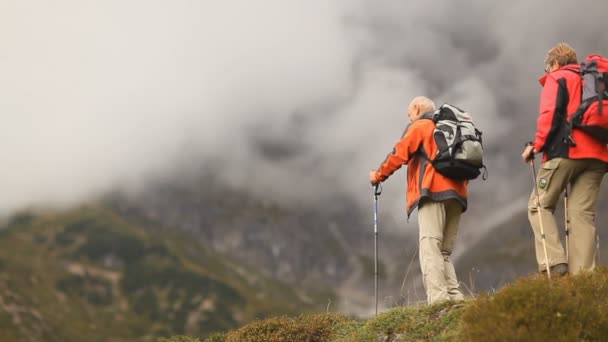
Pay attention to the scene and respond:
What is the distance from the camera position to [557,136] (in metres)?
9.45

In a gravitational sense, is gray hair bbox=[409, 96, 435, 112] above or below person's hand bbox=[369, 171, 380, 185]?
above

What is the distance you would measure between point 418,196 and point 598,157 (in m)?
2.74

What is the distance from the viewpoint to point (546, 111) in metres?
9.43

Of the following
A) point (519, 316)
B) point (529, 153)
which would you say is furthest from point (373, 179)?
point (519, 316)

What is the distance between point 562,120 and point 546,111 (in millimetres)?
269

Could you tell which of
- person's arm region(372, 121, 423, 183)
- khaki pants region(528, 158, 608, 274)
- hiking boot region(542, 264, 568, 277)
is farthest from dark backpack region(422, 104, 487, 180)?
hiking boot region(542, 264, 568, 277)

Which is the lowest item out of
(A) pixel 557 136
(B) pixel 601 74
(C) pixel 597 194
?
(C) pixel 597 194

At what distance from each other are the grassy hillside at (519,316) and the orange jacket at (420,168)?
67.8 inches

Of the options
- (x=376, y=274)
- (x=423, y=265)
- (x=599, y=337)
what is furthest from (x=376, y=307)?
(x=599, y=337)

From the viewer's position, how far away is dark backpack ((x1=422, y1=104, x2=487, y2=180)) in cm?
970

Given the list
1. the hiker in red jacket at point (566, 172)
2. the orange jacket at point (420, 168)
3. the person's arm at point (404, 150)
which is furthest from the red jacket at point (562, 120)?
the person's arm at point (404, 150)

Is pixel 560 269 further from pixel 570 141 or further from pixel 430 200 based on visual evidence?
pixel 430 200

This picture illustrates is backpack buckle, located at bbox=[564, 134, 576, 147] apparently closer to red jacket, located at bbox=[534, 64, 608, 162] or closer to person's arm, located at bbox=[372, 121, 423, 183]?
red jacket, located at bbox=[534, 64, 608, 162]

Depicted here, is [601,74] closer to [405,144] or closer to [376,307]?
[405,144]
